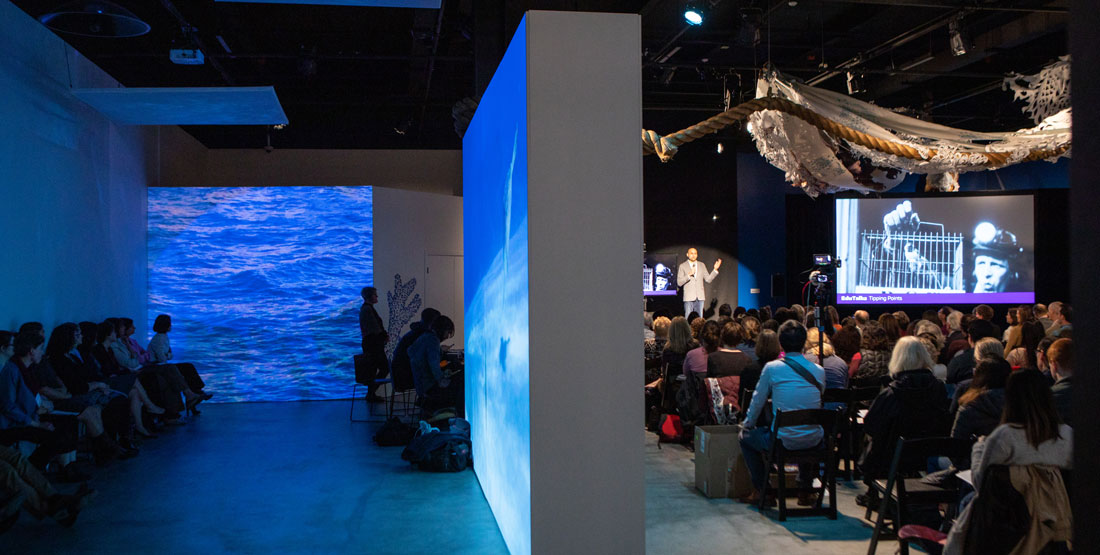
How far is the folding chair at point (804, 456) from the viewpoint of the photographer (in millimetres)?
4344

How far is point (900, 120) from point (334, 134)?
10888 millimetres

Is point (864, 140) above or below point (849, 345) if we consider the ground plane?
above

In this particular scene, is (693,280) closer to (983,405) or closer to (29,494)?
(983,405)

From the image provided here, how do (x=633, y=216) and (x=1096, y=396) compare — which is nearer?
(x=1096, y=396)

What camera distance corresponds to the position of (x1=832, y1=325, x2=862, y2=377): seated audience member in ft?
19.8

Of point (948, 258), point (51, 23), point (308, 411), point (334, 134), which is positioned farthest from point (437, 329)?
point (948, 258)

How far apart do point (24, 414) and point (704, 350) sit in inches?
188

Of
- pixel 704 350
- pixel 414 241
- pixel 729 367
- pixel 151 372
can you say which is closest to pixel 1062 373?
pixel 729 367

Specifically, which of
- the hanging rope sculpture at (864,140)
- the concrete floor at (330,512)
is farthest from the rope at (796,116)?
the concrete floor at (330,512)

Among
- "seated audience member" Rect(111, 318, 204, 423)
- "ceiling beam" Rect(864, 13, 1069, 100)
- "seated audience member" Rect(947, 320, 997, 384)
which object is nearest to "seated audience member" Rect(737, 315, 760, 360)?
"seated audience member" Rect(947, 320, 997, 384)

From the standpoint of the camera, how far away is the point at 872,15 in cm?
920

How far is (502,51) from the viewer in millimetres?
7137

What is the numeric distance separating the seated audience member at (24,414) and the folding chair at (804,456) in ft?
15.3

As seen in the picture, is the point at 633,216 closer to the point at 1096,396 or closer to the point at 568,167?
the point at 568,167
